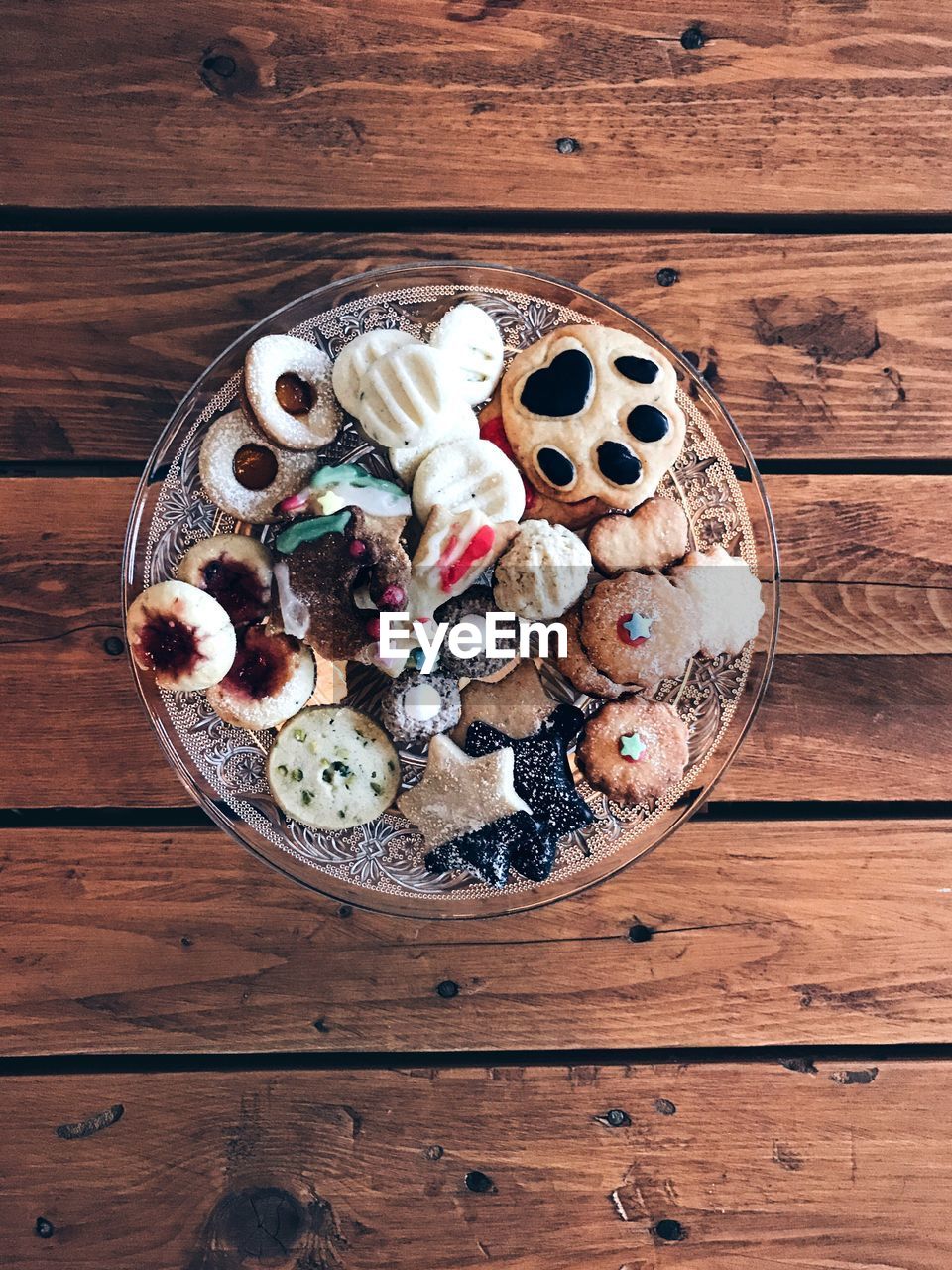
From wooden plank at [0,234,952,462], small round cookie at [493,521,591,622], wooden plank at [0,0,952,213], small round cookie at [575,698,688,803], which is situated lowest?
small round cookie at [575,698,688,803]

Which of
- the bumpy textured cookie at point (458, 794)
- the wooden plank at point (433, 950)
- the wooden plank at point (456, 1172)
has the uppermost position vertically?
the bumpy textured cookie at point (458, 794)

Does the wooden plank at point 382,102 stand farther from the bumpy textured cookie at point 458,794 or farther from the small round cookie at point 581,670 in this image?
the bumpy textured cookie at point 458,794

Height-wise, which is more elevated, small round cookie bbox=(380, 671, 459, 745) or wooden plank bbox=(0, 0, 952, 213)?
wooden plank bbox=(0, 0, 952, 213)

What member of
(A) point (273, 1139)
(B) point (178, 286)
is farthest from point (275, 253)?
(A) point (273, 1139)

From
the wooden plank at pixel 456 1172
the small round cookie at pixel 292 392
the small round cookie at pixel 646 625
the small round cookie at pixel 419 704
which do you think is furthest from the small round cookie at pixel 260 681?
the wooden plank at pixel 456 1172

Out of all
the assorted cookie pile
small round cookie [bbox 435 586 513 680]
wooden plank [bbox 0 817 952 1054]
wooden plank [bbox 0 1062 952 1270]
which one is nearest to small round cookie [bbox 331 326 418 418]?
the assorted cookie pile

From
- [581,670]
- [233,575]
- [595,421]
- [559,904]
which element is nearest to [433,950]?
[559,904]

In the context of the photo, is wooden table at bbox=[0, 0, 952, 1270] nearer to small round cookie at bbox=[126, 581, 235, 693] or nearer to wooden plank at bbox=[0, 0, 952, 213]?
wooden plank at bbox=[0, 0, 952, 213]

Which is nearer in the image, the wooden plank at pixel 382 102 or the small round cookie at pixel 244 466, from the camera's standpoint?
the small round cookie at pixel 244 466
